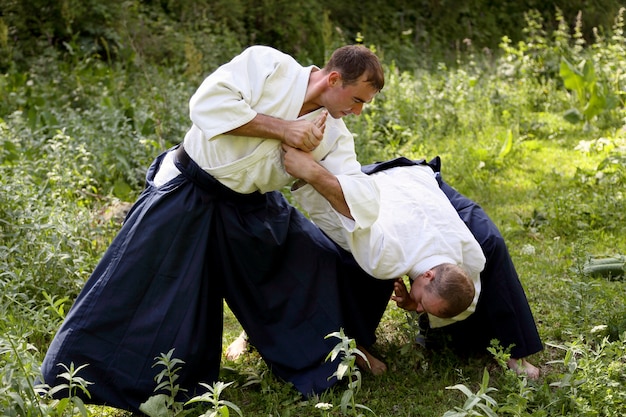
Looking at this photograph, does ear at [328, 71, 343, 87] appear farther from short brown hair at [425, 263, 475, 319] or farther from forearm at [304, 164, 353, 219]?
short brown hair at [425, 263, 475, 319]

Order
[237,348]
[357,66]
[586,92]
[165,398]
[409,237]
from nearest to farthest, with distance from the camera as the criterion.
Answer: [357,66] → [165,398] → [409,237] → [237,348] → [586,92]

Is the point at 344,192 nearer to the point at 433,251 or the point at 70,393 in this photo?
the point at 433,251

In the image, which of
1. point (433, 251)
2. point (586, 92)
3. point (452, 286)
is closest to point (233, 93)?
point (433, 251)

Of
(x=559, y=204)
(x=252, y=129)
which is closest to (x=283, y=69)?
(x=252, y=129)

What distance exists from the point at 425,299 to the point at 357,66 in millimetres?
931

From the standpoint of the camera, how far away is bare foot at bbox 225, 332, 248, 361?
3.76 metres

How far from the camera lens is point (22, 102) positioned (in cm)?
667

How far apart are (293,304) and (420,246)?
Result: 0.62m

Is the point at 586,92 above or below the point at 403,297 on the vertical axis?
below

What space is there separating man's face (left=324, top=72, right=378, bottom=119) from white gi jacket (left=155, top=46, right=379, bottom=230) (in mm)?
60

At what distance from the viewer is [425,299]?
3057mm

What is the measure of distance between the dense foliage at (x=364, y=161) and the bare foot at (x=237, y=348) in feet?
0.24

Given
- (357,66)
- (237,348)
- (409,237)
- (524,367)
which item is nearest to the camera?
(357,66)

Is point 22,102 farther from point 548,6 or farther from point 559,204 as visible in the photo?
point 548,6
